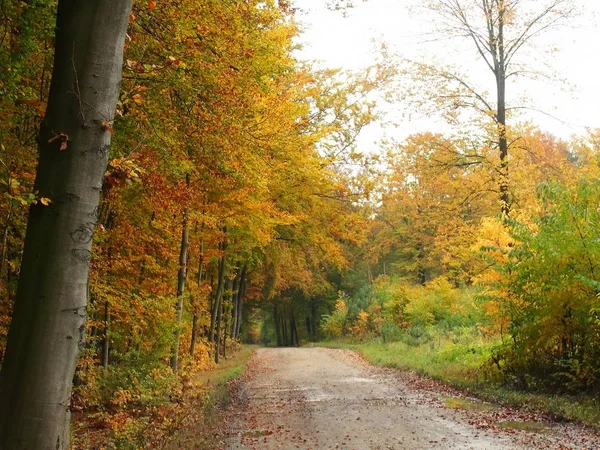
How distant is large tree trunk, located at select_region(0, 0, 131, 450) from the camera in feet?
8.96

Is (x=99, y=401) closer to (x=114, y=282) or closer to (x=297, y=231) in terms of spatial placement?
(x=114, y=282)

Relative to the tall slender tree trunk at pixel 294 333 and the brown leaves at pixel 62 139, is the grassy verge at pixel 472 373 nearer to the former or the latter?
the brown leaves at pixel 62 139

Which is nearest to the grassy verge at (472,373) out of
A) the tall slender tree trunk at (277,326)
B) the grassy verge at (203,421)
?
the grassy verge at (203,421)

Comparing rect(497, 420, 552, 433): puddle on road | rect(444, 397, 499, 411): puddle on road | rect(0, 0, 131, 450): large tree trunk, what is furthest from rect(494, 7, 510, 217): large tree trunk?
rect(0, 0, 131, 450): large tree trunk

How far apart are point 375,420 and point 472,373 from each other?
5055mm

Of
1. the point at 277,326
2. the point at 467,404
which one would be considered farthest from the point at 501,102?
the point at 277,326

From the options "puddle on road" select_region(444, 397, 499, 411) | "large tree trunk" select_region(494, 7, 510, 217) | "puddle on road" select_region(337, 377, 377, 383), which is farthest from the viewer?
"large tree trunk" select_region(494, 7, 510, 217)

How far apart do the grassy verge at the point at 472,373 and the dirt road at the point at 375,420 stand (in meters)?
0.39

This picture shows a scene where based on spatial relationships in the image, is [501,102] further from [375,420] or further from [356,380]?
[375,420]

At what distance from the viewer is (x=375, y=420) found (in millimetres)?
9375

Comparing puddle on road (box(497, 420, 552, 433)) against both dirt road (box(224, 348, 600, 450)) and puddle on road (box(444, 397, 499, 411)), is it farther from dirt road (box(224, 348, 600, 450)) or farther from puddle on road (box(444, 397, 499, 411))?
puddle on road (box(444, 397, 499, 411))

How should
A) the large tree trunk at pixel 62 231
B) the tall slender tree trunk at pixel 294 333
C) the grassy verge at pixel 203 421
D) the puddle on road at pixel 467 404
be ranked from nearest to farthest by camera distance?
the large tree trunk at pixel 62 231 → the grassy verge at pixel 203 421 → the puddle on road at pixel 467 404 → the tall slender tree trunk at pixel 294 333

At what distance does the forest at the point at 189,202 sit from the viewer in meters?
2.90

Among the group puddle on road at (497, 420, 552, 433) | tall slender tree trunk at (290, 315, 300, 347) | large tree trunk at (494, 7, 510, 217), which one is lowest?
tall slender tree trunk at (290, 315, 300, 347)
